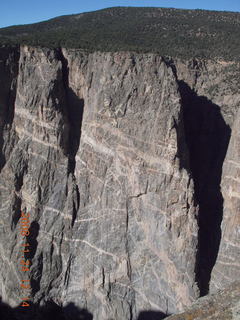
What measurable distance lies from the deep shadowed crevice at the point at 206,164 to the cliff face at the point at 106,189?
80mm

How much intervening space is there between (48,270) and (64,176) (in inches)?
180

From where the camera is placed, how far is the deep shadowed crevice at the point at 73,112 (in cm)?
1582

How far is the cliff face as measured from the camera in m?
13.9

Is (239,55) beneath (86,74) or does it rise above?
above

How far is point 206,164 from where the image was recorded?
54.5 feet

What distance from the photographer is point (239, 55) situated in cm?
1906

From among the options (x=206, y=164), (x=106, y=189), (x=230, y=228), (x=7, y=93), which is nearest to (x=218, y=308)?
(x=230, y=228)

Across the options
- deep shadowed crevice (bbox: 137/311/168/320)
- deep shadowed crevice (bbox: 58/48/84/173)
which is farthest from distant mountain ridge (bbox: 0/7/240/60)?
deep shadowed crevice (bbox: 137/311/168/320)

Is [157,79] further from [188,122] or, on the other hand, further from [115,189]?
[115,189]

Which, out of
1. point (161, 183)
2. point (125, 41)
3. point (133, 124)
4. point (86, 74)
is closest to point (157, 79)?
point (133, 124)

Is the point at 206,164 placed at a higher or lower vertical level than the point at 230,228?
higher

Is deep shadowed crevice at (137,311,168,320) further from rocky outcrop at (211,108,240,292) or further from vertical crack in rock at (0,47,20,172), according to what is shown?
vertical crack in rock at (0,47,20,172)

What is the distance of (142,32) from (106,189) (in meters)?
12.2

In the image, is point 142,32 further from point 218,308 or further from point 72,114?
point 218,308
